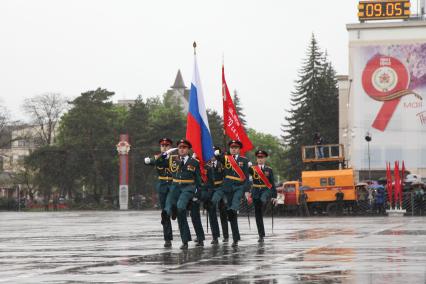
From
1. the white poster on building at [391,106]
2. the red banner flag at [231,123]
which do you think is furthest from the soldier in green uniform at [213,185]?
the white poster on building at [391,106]

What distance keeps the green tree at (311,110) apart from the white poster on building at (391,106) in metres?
18.1

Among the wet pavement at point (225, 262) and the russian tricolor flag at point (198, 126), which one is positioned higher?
the russian tricolor flag at point (198, 126)

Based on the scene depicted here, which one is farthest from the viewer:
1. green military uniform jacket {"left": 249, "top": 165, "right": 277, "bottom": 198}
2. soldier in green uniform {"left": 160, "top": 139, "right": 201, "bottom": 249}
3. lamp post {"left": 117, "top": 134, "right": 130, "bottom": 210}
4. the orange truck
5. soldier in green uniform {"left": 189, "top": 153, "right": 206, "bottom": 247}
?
lamp post {"left": 117, "top": 134, "right": 130, "bottom": 210}

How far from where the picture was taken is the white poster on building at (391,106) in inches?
3420

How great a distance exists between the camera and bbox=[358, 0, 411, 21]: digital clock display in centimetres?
8862

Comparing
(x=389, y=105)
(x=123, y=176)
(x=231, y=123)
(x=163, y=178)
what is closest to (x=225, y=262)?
(x=163, y=178)

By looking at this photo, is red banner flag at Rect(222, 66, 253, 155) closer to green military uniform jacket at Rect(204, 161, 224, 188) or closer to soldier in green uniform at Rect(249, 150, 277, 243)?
soldier in green uniform at Rect(249, 150, 277, 243)

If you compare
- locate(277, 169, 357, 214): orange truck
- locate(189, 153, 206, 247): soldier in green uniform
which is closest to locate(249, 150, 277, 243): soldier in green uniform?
locate(189, 153, 206, 247): soldier in green uniform

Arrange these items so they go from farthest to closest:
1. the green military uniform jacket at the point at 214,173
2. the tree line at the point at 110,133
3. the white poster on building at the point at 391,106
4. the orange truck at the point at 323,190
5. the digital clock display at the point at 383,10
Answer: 1. the tree line at the point at 110,133
2. the digital clock display at the point at 383,10
3. the white poster on building at the point at 391,106
4. the orange truck at the point at 323,190
5. the green military uniform jacket at the point at 214,173

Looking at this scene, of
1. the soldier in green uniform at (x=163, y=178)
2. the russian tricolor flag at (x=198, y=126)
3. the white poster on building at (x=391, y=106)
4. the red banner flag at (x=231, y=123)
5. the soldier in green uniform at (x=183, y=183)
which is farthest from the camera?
the white poster on building at (x=391, y=106)

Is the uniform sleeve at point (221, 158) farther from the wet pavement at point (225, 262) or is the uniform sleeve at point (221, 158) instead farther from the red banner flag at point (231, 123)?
the red banner flag at point (231, 123)

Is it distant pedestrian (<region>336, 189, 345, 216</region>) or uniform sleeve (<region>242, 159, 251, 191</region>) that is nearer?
uniform sleeve (<region>242, 159, 251, 191</region>)

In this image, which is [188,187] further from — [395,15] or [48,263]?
[395,15]

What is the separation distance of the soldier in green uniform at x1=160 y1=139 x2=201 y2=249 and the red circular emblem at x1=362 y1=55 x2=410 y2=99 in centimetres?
7027
